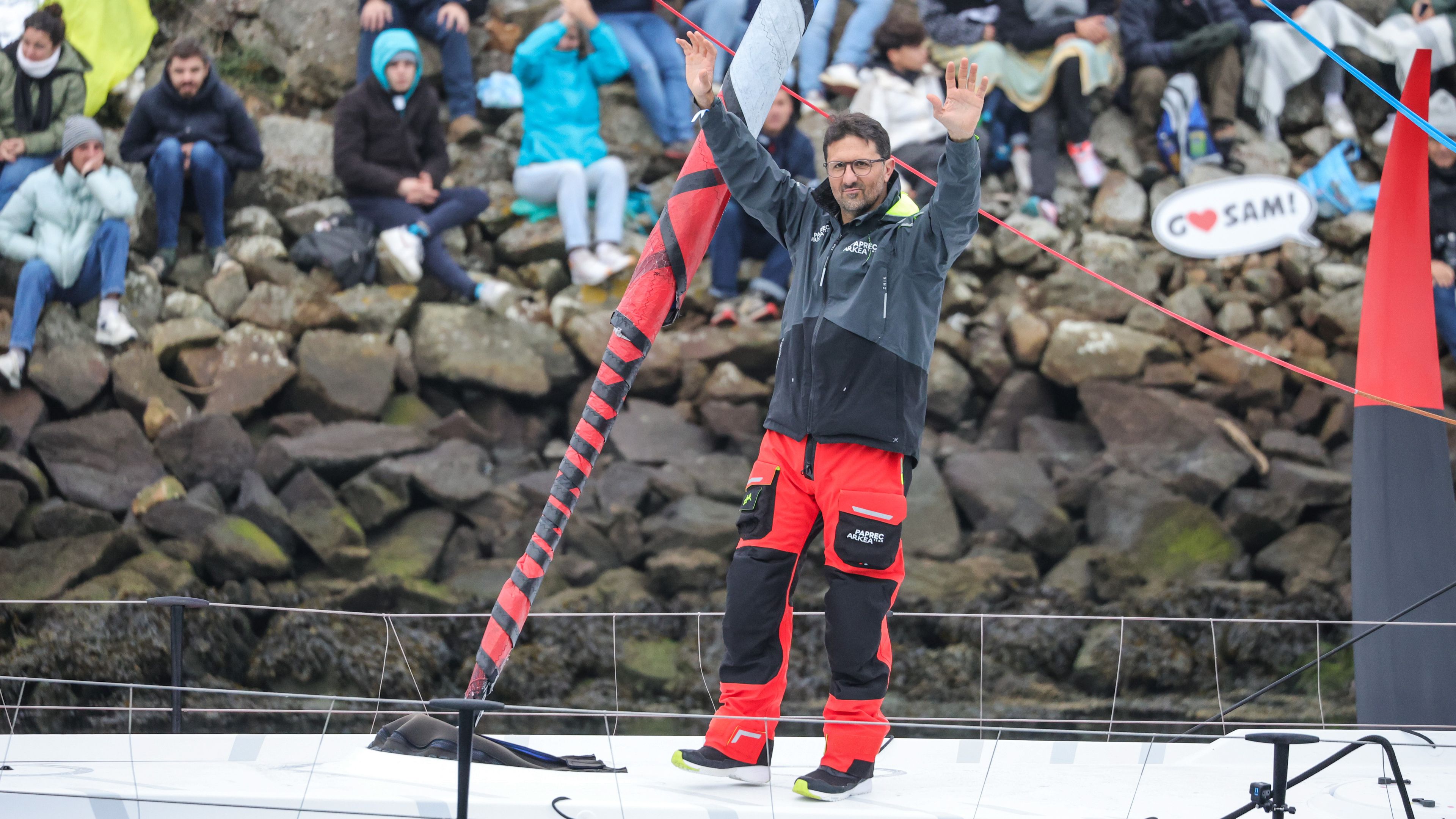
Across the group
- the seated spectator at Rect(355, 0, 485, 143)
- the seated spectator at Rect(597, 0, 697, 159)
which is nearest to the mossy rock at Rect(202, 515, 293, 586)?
the seated spectator at Rect(355, 0, 485, 143)

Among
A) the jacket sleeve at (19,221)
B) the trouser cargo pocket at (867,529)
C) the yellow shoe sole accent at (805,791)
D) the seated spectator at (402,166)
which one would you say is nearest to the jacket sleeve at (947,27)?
the seated spectator at (402,166)

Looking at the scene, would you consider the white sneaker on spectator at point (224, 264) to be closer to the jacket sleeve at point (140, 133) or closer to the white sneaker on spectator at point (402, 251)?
the jacket sleeve at point (140, 133)

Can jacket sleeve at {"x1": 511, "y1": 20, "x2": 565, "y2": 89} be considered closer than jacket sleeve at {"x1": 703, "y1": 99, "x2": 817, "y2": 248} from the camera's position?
No

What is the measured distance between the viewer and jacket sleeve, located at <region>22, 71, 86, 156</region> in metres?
7.46

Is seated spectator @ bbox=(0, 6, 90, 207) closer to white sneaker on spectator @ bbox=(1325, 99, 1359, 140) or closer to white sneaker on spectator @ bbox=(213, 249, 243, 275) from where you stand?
white sneaker on spectator @ bbox=(213, 249, 243, 275)

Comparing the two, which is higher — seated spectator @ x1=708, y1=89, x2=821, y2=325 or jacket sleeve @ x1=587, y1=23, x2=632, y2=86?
jacket sleeve @ x1=587, y1=23, x2=632, y2=86

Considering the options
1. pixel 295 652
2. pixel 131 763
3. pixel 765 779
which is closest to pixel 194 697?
pixel 295 652

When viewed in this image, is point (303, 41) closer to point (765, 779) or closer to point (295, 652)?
point (295, 652)

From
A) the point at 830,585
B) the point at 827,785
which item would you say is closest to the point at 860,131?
the point at 830,585

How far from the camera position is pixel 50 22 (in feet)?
24.9

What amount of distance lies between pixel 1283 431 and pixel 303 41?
284 inches

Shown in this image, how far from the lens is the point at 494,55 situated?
910cm

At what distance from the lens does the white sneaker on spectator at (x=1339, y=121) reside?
9484 mm

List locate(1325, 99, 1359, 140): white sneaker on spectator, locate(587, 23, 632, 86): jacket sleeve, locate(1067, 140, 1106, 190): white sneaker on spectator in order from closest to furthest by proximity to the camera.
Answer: locate(587, 23, 632, 86): jacket sleeve
locate(1067, 140, 1106, 190): white sneaker on spectator
locate(1325, 99, 1359, 140): white sneaker on spectator
